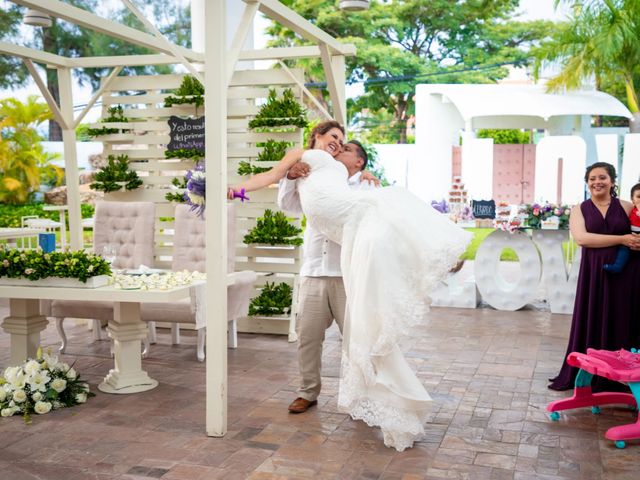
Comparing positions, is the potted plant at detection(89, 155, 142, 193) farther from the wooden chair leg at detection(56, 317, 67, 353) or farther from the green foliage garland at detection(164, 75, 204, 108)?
the wooden chair leg at detection(56, 317, 67, 353)

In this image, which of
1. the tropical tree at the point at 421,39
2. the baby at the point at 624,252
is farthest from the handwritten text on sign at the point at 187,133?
the tropical tree at the point at 421,39

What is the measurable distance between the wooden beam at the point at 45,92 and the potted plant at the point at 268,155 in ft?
5.71

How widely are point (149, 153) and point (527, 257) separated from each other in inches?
161

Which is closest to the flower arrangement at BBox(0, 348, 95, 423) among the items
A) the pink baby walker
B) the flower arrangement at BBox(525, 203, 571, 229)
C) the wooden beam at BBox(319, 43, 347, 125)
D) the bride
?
the bride

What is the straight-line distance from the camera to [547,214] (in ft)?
26.2

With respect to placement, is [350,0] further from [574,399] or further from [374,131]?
[374,131]

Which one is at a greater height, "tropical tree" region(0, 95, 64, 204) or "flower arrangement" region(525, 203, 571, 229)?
"tropical tree" region(0, 95, 64, 204)

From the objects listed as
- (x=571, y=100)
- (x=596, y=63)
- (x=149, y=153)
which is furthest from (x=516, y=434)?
(x=596, y=63)

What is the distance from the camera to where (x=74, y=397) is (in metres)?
4.91

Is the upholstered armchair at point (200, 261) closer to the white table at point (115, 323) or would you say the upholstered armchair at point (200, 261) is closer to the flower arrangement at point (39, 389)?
the white table at point (115, 323)

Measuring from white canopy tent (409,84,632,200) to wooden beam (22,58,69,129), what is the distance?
898 cm

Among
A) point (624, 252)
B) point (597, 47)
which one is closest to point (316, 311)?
point (624, 252)

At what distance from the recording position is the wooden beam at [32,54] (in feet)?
20.1

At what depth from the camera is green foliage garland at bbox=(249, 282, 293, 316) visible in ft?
23.4
